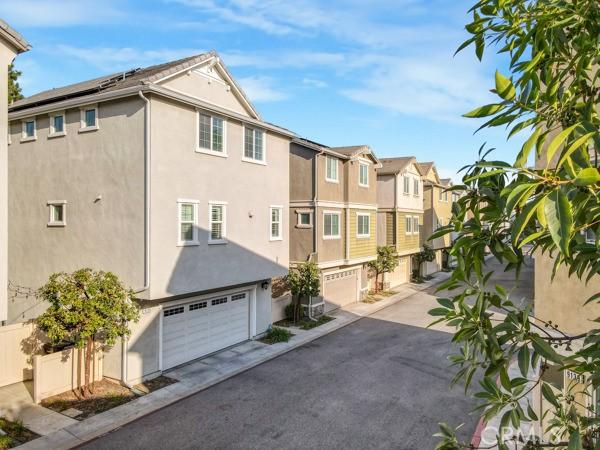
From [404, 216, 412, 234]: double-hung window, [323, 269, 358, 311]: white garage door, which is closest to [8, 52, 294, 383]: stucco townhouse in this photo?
[323, 269, 358, 311]: white garage door

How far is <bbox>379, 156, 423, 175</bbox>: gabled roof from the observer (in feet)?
108

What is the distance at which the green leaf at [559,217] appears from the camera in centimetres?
176

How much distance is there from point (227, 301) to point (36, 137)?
33.3ft

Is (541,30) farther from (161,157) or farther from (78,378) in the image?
(78,378)

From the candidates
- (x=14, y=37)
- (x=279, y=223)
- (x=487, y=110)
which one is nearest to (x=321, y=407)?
(x=279, y=223)

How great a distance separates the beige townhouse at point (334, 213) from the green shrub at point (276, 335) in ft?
15.3

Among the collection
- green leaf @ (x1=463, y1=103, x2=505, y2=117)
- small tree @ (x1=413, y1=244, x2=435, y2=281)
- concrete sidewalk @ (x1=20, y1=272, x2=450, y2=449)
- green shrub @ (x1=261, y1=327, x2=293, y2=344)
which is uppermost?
green leaf @ (x1=463, y1=103, x2=505, y2=117)

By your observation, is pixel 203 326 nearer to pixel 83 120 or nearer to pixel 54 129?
pixel 83 120

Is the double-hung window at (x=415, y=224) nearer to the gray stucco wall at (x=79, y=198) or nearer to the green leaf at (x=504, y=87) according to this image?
the gray stucco wall at (x=79, y=198)

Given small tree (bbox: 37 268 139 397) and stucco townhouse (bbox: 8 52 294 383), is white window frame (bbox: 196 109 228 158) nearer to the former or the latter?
stucco townhouse (bbox: 8 52 294 383)

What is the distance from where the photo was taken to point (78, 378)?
13695 mm

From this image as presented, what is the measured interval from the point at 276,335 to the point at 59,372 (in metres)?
9.12

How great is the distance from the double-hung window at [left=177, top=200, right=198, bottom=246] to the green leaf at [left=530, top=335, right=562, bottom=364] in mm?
13637

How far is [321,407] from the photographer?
1277 cm
